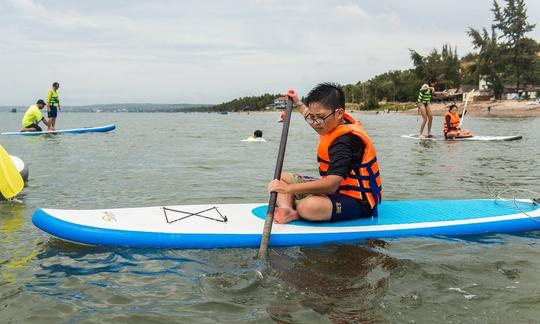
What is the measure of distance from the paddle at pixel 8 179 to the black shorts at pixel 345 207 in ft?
13.9

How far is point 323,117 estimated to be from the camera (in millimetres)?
4207

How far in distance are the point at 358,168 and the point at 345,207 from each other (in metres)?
0.39

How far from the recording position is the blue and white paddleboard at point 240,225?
162 inches

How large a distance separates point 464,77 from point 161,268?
80434mm

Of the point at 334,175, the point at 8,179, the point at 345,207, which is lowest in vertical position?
the point at 345,207

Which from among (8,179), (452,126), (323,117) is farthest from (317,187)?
(452,126)

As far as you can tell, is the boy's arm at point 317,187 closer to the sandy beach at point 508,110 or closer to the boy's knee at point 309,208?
the boy's knee at point 309,208

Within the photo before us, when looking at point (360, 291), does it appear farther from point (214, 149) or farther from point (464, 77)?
point (464, 77)

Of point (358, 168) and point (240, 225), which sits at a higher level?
point (358, 168)

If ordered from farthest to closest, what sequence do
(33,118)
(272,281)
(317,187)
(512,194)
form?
1. (33,118)
2. (512,194)
3. (317,187)
4. (272,281)

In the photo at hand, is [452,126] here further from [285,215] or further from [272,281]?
[272,281]

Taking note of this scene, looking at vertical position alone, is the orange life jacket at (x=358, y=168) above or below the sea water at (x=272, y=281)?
above

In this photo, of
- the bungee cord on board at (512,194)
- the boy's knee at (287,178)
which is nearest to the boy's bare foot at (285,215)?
the boy's knee at (287,178)

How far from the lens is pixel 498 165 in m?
10.2
